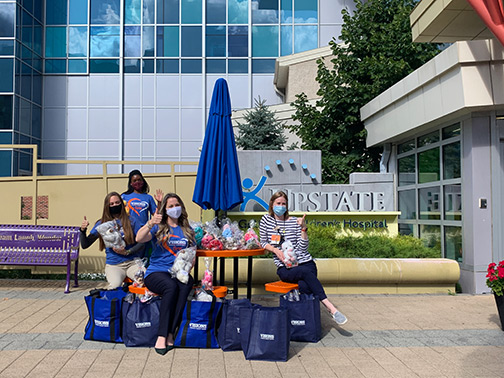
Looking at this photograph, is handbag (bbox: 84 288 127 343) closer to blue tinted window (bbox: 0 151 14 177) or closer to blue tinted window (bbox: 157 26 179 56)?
blue tinted window (bbox: 0 151 14 177)

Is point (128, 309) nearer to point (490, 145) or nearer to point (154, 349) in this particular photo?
point (154, 349)

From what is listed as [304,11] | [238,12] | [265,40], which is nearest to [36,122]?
[238,12]

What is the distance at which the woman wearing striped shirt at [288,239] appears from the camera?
645 cm

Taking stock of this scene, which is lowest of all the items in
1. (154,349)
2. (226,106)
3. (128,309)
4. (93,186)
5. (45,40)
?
(154,349)

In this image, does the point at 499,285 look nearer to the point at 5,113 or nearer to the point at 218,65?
the point at 218,65

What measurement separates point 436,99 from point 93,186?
23.0 ft

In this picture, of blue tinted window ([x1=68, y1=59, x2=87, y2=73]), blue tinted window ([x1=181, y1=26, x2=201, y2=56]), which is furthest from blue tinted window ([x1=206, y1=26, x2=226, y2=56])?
blue tinted window ([x1=68, y1=59, x2=87, y2=73])

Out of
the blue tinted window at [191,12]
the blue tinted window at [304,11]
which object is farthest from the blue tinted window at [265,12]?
the blue tinted window at [191,12]

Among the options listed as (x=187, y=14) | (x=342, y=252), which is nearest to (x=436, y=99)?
(x=342, y=252)

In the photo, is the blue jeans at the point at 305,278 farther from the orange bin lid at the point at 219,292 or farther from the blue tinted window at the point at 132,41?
the blue tinted window at the point at 132,41

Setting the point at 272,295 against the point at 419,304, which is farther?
the point at 272,295

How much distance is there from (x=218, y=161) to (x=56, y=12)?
22.0 meters

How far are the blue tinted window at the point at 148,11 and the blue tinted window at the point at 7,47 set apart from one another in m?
6.38

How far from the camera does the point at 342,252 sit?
982cm
